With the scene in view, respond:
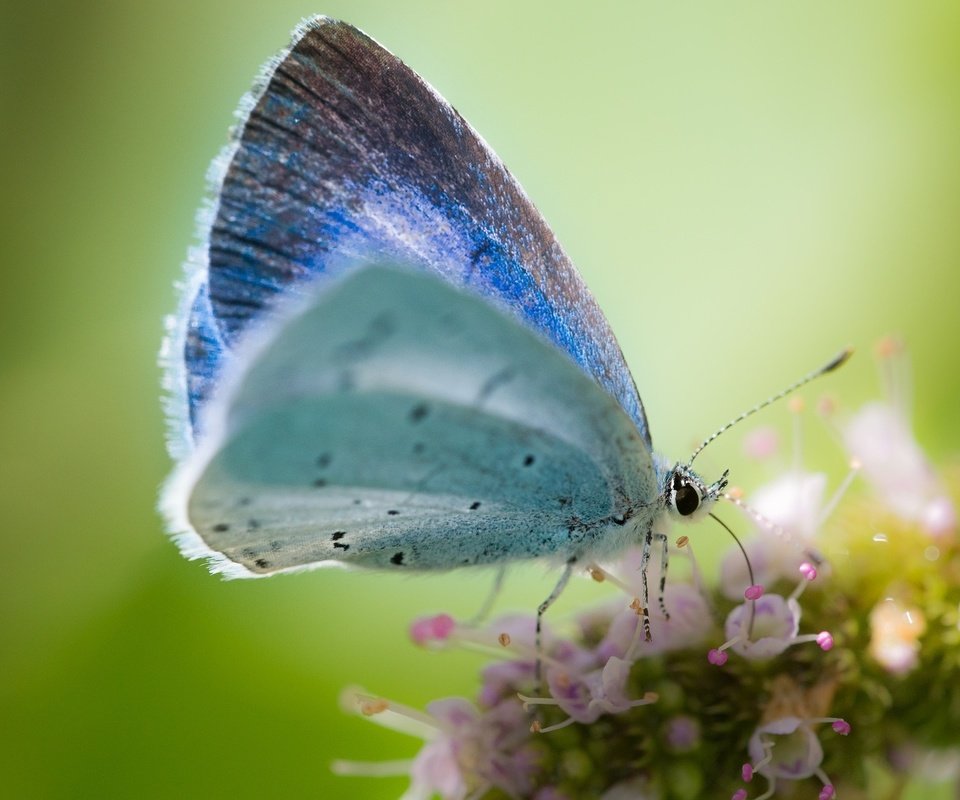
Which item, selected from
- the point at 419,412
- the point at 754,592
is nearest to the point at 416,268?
the point at 419,412

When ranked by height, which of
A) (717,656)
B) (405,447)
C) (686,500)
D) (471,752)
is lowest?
(471,752)

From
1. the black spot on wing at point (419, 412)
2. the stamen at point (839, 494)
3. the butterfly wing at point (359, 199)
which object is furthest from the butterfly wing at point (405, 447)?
the stamen at point (839, 494)

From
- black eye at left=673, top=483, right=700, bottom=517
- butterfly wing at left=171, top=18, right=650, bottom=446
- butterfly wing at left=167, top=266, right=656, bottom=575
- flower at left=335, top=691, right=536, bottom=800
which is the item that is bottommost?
flower at left=335, top=691, right=536, bottom=800

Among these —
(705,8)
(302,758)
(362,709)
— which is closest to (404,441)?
Result: (362,709)

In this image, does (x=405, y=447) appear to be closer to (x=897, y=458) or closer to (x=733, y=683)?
(x=733, y=683)

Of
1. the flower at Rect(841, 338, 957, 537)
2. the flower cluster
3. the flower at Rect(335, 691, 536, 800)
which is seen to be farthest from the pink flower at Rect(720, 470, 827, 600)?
the flower at Rect(335, 691, 536, 800)

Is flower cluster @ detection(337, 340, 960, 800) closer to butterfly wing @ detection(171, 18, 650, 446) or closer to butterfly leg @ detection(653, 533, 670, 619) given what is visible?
butterfly leg @ detection(653, 533, 670, 619)

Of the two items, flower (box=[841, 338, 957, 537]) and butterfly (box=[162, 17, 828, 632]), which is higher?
butterfly (box=[162, 17, 828, 632])
